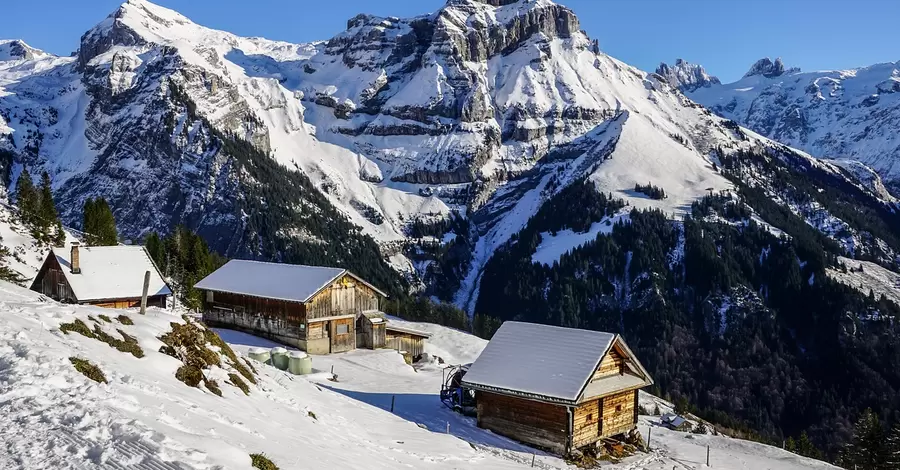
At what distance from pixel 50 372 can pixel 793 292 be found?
171m

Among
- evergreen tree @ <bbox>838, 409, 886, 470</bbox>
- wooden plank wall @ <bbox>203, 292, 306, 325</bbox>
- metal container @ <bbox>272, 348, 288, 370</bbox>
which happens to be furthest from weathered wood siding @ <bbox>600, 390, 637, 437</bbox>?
wooden plank wall @ <bbox>203, 292, 306, 325</bbox>

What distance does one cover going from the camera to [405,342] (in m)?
60.8

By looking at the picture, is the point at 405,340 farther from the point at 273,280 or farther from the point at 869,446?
the point at 869,446

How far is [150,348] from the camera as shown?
21594 mm

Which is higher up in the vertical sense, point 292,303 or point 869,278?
point 869,278

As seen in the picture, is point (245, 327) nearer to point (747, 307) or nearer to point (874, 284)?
point (747, 307)

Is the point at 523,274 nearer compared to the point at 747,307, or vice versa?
the point at 747,307

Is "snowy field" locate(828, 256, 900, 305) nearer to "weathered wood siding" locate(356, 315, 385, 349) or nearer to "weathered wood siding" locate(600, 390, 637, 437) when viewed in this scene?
"weathered wood siding" locate(356, 315, 385, 349)

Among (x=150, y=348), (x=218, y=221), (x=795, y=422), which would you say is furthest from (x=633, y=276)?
(x=150, y=348)

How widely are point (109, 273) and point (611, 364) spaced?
136 feet

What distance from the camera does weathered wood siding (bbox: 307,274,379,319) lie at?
54.4 meters

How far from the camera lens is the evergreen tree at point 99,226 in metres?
84.3

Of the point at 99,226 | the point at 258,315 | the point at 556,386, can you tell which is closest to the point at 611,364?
the point at 556,386

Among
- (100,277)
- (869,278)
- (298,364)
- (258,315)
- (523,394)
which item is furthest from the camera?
(869,278)
